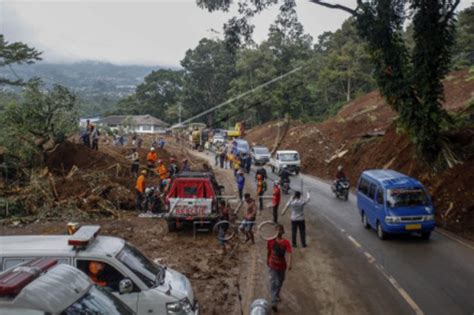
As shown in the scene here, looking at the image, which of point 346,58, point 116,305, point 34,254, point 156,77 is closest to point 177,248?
point 34,254

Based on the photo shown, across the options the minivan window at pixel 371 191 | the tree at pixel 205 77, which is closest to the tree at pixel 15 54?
the minivan window at pixel 371 191

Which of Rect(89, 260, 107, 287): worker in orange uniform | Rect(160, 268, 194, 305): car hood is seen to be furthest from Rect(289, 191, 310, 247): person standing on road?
Rect(89, 260, 107, 287): worker in orange uniform

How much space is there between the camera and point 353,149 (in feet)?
118

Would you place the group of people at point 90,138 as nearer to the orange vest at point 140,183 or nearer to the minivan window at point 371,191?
the orange vest at point 140,183

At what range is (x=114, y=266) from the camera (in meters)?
7.59

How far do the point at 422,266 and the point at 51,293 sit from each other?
11.1 m

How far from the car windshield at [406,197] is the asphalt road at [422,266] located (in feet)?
4.08

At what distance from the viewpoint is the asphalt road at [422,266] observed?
10734 mm

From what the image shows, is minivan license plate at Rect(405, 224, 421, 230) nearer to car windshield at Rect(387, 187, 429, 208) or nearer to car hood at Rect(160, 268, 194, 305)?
car windshield at Rect(387, 187, 429, 208)

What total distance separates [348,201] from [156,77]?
79.5 metres

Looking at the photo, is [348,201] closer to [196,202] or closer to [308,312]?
[196,202]

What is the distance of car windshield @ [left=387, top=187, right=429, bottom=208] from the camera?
16.0 m

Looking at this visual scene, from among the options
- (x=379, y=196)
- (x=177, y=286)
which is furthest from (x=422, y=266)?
(x=177, y=286)

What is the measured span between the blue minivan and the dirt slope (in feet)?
7.69
